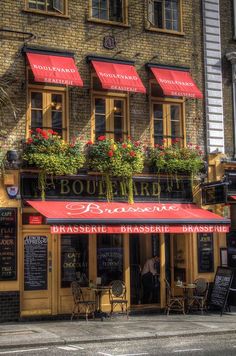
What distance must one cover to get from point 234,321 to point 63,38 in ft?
27.9

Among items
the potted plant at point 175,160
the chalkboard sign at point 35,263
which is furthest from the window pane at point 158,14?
the chalkboard sign at point 35,263

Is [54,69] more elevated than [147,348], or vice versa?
[54,69]

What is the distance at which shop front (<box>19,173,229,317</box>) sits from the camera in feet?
50.7

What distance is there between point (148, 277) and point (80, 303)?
2.53 m

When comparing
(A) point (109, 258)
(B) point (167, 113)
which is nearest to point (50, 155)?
(A) point (109, 258)

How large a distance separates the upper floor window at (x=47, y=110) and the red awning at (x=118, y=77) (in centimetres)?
115

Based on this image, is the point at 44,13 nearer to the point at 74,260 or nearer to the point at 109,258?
the point at 74,260

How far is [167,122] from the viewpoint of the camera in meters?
18.0

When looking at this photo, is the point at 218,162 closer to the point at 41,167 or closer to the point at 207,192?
the point at 207,192

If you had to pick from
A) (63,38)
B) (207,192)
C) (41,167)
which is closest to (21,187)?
(41,167)

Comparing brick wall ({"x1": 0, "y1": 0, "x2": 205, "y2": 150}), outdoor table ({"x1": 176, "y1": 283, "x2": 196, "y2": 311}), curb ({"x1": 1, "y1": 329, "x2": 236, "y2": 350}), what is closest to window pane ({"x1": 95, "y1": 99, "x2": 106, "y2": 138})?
brick wall ({"x1": 0, "y1": 0, "x2": 205, "y2": 150})

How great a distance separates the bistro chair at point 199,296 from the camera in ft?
55.7

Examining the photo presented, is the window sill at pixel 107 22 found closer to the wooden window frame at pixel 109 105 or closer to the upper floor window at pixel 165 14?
the upper floor window at pixel 165 14

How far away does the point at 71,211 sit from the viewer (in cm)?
1537
